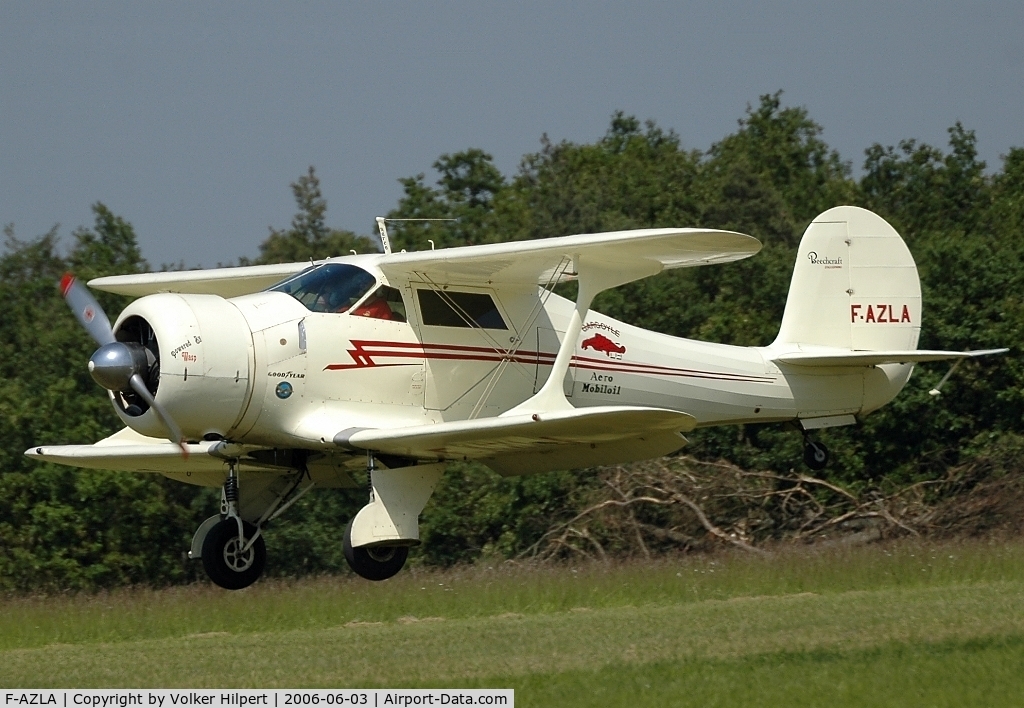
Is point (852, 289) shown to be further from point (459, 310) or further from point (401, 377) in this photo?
point (401, 377)

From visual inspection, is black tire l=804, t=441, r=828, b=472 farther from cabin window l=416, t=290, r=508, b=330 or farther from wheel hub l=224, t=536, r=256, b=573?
wheel hub l=224, t=536, r=256, b=573

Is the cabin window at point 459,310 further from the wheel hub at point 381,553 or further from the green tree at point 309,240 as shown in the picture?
the green tree at point 309,240

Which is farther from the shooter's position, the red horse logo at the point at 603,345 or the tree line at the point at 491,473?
the tree line at the point at 491,473

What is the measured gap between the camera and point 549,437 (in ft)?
40.9

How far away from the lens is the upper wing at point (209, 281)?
15438 mm

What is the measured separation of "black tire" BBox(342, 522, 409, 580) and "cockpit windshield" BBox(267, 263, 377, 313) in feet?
6.21

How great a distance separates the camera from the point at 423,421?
13.3m

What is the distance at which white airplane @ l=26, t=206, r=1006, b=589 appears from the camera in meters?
12.3

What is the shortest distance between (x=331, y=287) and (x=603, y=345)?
9.04 ft

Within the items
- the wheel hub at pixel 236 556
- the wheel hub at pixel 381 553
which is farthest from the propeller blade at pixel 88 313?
the wheel hub at pixel 381 553

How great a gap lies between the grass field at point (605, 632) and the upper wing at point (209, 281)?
11.0 ft

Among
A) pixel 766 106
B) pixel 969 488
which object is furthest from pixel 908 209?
pixel 969 488

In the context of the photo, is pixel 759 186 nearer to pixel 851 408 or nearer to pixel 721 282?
pixel 721 282

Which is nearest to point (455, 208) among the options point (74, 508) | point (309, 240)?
point (309, 240)
